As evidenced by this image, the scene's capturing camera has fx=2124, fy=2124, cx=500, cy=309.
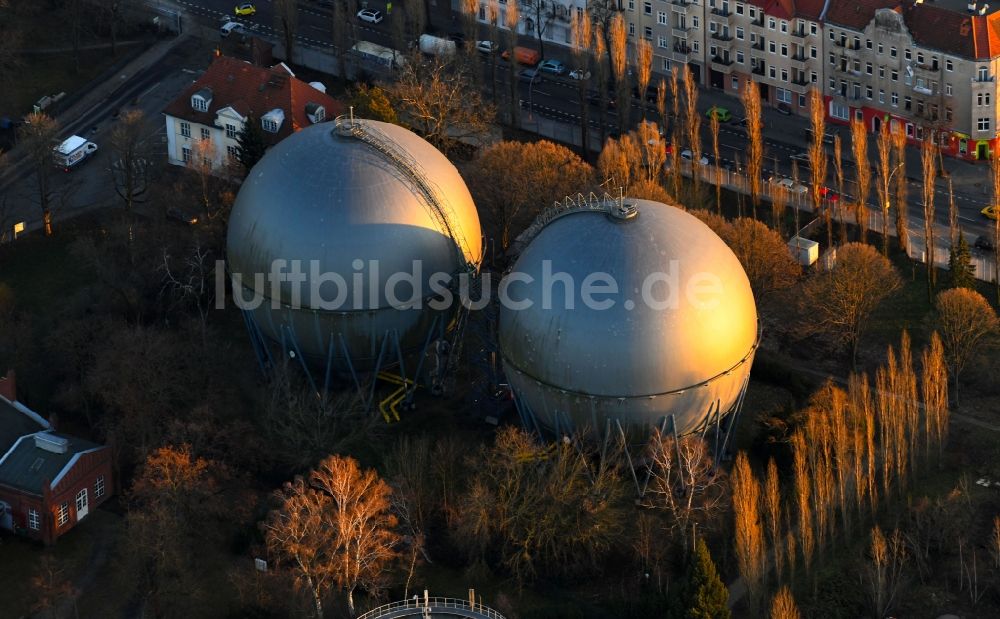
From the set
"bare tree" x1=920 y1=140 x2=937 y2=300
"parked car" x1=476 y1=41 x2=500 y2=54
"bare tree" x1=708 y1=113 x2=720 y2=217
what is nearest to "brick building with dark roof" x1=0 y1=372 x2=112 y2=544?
"bare tree" x1=708 y1=113 x2=720 y2=217

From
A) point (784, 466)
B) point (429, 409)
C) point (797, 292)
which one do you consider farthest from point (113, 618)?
point (797, 292)

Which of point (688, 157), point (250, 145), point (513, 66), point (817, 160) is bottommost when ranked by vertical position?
point (688, 157)

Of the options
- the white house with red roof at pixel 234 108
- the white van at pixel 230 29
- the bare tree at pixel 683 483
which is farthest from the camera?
the white van at pixel 230 29

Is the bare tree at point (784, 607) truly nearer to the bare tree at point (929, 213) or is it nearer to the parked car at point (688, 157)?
the bare tree at point (929, 213)

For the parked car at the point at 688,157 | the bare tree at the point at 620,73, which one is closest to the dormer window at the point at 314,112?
the bare tree at the point at 620,73

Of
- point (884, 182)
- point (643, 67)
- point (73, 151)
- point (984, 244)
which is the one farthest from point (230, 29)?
point (984, 244)

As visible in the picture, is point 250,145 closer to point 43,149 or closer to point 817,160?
point 43,149

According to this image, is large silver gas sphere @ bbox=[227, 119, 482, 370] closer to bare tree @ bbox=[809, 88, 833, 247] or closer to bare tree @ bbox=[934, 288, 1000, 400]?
bare tree @ bbox=[809, 88, 833, 247]
